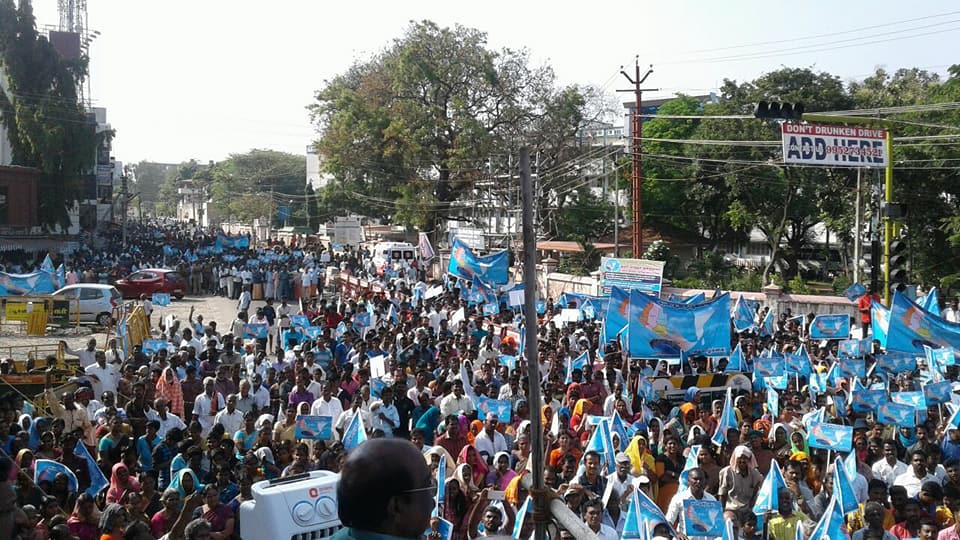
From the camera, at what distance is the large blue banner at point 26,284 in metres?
25.0

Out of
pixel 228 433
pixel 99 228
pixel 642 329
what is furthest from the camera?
pixel 99 228

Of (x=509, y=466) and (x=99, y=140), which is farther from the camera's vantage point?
(x=99, y=140)

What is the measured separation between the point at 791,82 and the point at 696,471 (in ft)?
119

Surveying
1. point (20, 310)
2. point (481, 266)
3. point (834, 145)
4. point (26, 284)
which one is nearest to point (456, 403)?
point (834, 145)

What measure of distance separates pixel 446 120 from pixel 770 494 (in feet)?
121

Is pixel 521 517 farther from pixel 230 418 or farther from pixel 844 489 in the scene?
pixel 230 418

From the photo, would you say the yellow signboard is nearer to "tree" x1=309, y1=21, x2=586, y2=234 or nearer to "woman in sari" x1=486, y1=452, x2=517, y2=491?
"woman in sari" x1=486, y1=452, x2=517, y2=491

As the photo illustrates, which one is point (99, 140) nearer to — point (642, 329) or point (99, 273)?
point (99, 273)

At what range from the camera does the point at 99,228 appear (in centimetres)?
7331

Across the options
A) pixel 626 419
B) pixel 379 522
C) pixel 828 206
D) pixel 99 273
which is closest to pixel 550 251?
pixel 828 206

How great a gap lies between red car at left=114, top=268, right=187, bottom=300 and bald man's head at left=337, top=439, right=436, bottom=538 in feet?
105

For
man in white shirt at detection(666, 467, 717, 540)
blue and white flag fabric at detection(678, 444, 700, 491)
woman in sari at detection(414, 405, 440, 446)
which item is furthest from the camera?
woman in sari at detection(414, 405, 440, 446)

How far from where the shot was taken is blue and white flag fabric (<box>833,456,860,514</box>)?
771cm

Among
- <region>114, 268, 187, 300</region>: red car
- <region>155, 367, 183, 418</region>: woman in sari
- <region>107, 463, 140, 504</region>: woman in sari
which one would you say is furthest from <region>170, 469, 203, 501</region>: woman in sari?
<region>114, 268, 187, 300</region>: red car
